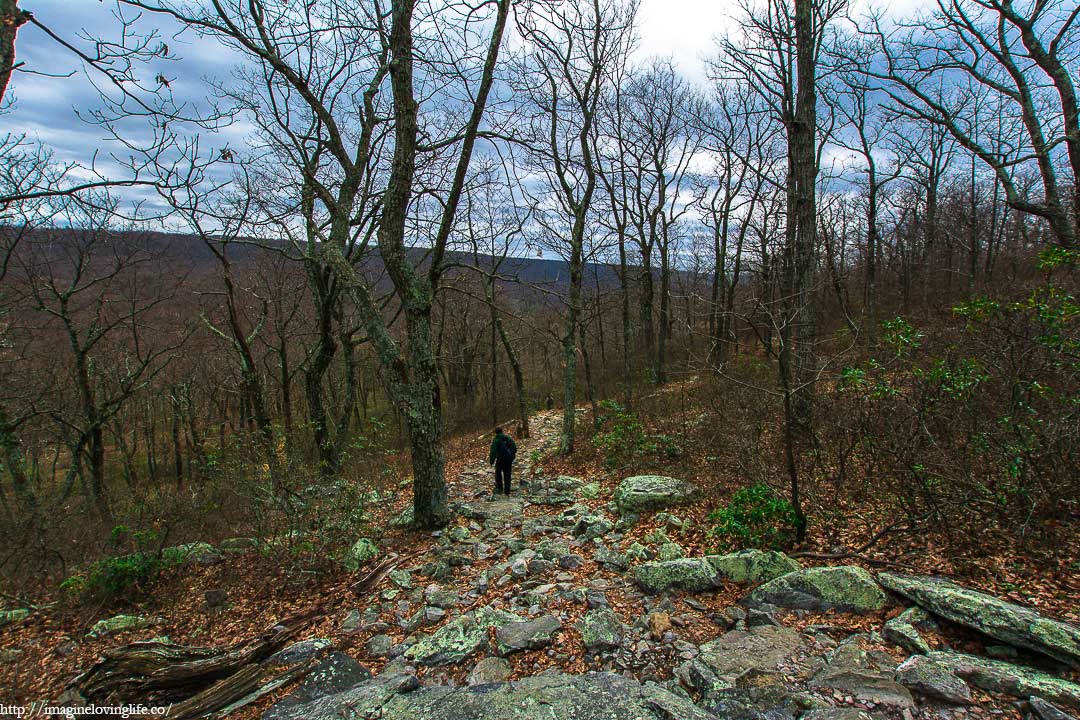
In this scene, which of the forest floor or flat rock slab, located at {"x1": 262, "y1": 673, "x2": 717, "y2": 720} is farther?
the forest floor

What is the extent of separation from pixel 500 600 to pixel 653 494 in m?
3.17

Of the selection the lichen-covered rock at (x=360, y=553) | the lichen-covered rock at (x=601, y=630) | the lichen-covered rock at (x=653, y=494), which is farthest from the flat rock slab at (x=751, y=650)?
the lichen-covered rock at (x=360, y=553)

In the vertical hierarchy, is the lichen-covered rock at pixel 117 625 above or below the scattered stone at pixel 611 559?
below

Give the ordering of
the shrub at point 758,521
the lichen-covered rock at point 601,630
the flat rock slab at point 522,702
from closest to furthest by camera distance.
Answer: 1. the flat rock slab at point 522,702
2. the lichen-covered rock at point 601,630
3. the shrub at point 758,521

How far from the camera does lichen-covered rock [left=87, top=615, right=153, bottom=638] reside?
5152 millimetres

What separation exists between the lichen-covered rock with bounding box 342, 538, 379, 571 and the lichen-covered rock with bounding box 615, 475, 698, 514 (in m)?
3.72

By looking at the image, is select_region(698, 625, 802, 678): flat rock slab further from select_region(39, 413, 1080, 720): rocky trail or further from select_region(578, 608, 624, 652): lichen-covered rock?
select_region(578, 608, 624, 652): lichen-covered rock

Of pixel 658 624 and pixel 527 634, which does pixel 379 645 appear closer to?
pixel 527 634

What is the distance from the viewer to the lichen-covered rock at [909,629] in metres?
3.20

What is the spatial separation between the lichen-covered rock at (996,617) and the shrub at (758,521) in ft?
4.23

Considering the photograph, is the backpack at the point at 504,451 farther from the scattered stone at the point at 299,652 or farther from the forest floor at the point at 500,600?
the scattered stone at the point at 299,652

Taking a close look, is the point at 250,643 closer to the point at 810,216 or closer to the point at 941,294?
the point at 810,216

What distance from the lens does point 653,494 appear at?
23.4 ft

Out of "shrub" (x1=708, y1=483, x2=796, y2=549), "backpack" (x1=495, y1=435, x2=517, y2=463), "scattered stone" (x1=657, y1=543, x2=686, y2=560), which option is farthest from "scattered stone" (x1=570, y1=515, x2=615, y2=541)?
"backpack" (x1=495, y1=435, x2=517, y2=463)
